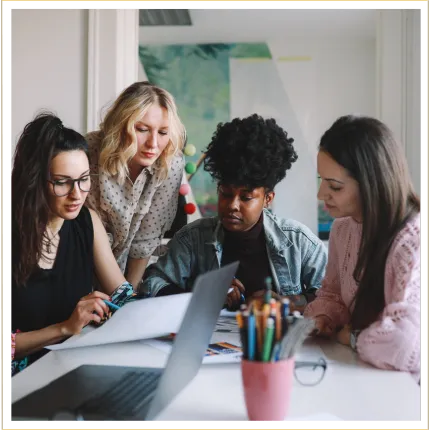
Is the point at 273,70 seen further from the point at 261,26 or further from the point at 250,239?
the point at 250,239

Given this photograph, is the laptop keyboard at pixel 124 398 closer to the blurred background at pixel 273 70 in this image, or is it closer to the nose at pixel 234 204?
the nose at pixel 234 204

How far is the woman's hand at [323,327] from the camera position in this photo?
3.97 feet

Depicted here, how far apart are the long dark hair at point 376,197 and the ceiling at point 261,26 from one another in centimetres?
314

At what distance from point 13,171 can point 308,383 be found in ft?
2.90

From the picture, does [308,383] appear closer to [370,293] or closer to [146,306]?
[370,293]

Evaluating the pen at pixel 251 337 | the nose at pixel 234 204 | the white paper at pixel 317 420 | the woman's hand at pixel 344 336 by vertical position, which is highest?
the nose at pixel 234 204

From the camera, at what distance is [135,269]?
2152mm

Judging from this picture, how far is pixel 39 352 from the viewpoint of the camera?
4.29ft

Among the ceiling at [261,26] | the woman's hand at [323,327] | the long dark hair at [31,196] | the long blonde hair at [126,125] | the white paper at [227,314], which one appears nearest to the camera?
the woman's hand at [323,327]

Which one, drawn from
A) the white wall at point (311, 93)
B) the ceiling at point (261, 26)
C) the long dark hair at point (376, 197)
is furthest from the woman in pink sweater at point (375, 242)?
the white wall at point (311, 93)

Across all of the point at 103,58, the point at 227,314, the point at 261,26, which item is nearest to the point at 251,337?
the point at 227,314

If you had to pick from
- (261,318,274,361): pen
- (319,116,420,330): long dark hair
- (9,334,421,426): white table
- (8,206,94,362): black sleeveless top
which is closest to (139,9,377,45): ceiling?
(8,206,94,362): black sleeveless top

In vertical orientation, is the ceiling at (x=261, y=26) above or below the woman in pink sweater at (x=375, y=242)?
above

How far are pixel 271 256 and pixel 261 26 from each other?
3203mm
